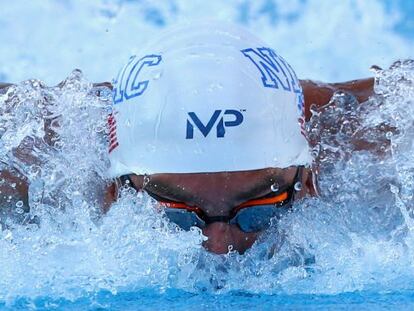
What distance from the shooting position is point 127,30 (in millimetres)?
4582

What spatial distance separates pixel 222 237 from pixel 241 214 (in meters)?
0.07

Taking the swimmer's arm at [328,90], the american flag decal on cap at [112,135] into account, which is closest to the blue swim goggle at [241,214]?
the american flag decal on cap at [112,135]

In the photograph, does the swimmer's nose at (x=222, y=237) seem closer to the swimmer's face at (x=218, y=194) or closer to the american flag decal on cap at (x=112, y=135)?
the swimmer's face at (x=218, y=194)

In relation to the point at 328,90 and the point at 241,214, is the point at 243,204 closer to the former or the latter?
the point at 241,214

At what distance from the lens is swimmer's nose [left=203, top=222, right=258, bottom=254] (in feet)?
6.81

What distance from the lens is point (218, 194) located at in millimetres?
2074

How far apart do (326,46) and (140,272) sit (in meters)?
2.75

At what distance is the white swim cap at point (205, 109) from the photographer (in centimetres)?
210

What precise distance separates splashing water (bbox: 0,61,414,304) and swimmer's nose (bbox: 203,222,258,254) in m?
0.02

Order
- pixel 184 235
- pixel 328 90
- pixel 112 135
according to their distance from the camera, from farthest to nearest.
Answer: pixel 328 90
pixel 112 135
pixel 184 235

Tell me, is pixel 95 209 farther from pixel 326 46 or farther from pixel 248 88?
pixel 326 46

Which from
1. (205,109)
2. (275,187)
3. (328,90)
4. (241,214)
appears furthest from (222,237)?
(328,90)

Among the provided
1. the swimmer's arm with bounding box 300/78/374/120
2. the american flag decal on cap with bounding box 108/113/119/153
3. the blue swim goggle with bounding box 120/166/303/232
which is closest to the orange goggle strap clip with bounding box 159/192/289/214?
the blue swim goggle with bounding box 120/166/303/232

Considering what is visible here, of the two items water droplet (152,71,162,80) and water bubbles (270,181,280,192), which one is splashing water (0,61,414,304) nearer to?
water bubbles (270,181,280,192)
